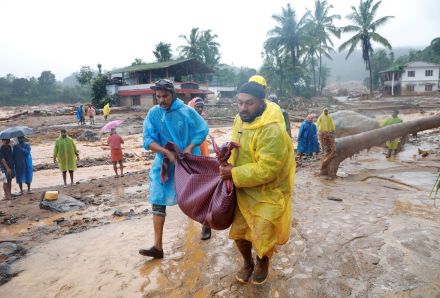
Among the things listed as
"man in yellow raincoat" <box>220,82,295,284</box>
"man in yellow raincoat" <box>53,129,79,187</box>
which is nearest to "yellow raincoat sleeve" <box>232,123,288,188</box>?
"man in yellow raincoat" <box>220,82,295,284</box>

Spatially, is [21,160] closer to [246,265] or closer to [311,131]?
[246,265]

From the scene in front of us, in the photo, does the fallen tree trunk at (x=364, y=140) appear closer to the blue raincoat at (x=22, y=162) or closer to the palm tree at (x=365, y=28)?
the blue raincoat at (x=22, y=162)

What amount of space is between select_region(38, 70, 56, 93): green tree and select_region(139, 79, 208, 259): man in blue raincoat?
54526 millimetres

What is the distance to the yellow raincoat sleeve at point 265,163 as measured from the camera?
2.29 metres

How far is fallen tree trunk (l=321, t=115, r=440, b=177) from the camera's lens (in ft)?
22.8

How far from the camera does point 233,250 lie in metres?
3.49

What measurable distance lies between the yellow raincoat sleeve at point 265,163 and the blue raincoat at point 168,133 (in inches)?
44.1

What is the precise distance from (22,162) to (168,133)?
6.09m

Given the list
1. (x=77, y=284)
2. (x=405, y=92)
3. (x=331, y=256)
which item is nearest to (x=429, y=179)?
(x=331, y=256)

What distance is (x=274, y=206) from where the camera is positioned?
93.7 inches

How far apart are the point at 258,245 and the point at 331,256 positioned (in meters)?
1.14

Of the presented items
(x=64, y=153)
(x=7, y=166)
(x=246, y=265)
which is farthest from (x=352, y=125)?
(x=246, y=265)

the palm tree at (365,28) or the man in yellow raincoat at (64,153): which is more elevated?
the palm tree at (365,28)

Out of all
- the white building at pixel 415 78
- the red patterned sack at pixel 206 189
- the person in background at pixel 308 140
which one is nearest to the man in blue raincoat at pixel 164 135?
the red patterned sack at pixel 206 189
